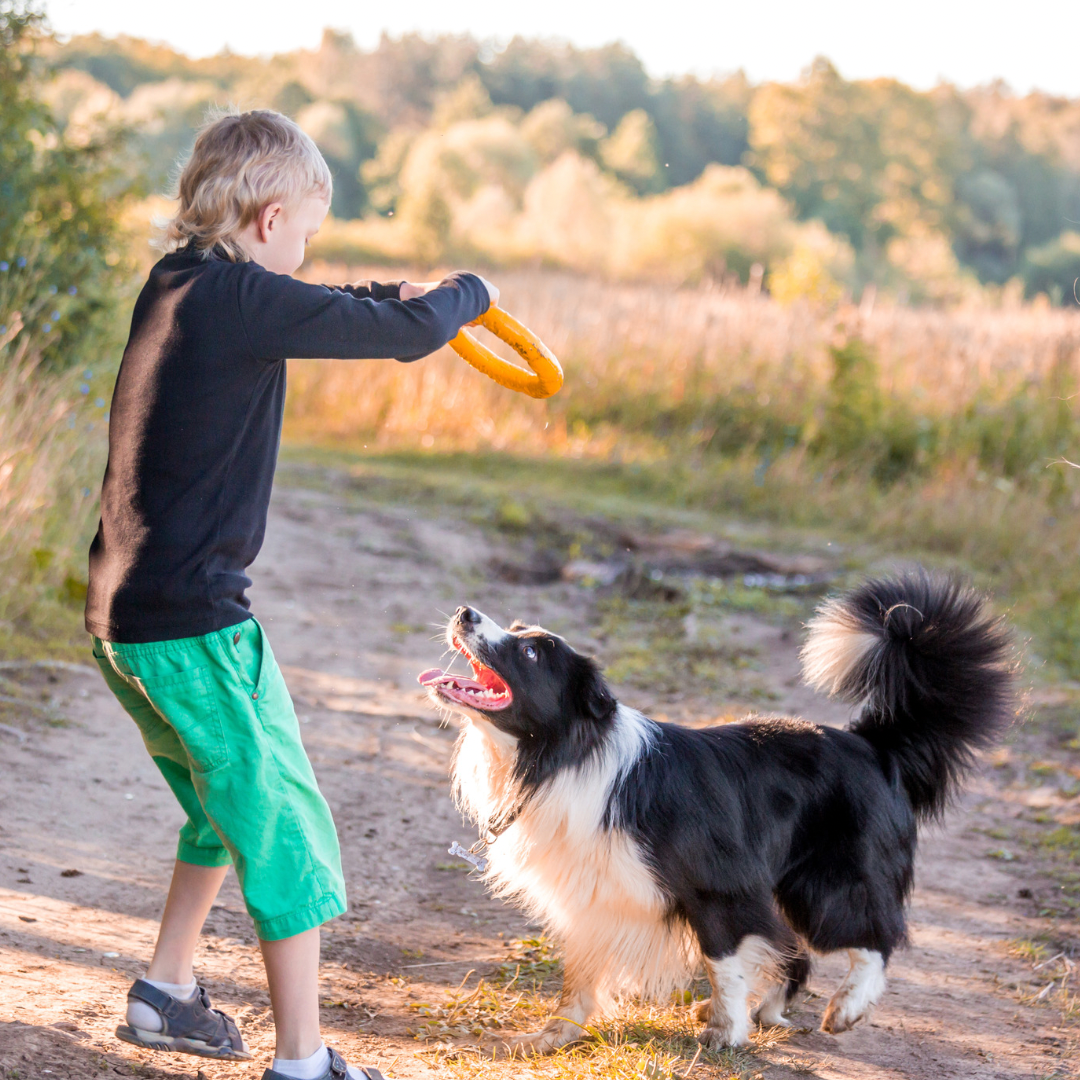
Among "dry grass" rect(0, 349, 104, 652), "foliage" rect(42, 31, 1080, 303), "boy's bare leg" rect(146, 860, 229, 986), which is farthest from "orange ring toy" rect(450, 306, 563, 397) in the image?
"foliage" rect(42, 31, 1080, 303)

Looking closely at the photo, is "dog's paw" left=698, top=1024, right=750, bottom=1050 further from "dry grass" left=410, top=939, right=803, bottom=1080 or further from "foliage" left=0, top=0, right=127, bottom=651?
"foliage" left=0, top=0, right=127, bottom=651

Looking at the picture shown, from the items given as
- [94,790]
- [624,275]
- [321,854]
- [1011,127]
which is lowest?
[94,790]

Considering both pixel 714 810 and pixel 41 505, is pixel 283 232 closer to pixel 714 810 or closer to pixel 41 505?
pixel 714 810

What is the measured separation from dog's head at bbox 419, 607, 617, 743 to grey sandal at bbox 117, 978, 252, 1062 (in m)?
0.86

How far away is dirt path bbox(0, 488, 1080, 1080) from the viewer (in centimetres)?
260

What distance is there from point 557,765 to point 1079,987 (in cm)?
176

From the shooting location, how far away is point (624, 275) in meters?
26.6

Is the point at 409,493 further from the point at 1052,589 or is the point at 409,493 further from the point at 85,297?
the point at 1052,589

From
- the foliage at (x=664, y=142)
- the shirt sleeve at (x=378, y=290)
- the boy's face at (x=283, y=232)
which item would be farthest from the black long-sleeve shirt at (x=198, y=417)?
the foliage at (x=664, y=142)

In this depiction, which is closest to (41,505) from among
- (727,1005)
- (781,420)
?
(727,1005)

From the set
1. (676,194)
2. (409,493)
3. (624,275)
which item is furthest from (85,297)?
(676,194)

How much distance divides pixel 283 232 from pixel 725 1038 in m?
2.16

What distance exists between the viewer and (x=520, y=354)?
2.64 metres

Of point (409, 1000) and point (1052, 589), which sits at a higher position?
point (1052, 589)
